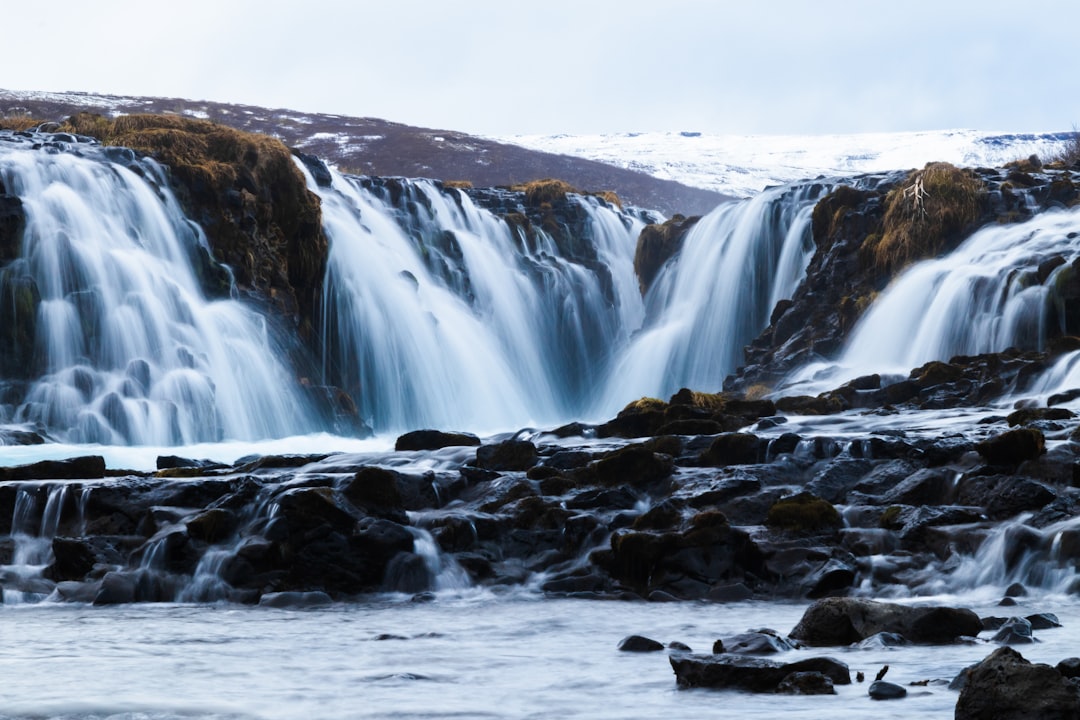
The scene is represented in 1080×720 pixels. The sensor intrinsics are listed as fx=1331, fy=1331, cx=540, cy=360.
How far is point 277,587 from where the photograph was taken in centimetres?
1266

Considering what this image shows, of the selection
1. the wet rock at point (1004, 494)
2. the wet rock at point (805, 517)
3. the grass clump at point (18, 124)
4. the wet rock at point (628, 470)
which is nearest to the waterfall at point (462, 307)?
the grass clump at point (18, 124)

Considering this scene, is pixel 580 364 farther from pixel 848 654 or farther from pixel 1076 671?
pixel 1076 671

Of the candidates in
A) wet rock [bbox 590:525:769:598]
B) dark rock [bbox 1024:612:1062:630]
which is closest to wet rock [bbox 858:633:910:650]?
dark rock [bbox 1024:612:1062:630]

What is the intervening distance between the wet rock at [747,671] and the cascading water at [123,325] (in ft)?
53.8

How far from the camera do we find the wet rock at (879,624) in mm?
8711

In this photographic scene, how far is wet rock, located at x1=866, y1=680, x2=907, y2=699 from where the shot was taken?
680cm

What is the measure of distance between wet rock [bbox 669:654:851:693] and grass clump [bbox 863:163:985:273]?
21.4 m

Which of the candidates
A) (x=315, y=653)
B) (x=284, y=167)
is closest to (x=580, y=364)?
(x=284, y=167)

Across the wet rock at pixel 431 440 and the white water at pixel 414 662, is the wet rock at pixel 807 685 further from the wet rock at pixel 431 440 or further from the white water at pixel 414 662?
the wet rock at pixel 431 440

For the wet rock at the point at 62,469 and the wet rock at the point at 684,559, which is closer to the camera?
the wet rock at the point at 684,559

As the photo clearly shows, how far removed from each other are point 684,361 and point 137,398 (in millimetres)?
13507

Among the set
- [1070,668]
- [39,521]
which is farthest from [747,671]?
[39,521]

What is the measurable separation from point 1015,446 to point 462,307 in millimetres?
19843

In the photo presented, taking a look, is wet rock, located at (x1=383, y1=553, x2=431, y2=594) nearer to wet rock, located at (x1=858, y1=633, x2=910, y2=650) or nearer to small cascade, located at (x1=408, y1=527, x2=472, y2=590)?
small cascade, located at (x1=408, y1=527, x2=472, y2=590)
